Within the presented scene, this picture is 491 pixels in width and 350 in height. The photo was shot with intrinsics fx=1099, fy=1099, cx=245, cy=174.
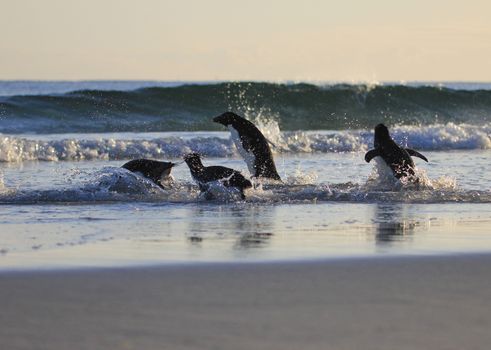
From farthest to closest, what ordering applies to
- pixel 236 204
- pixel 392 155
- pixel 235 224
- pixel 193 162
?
pixel 392 155, pixel 193 162, pixel 236 204, pixel 235 224

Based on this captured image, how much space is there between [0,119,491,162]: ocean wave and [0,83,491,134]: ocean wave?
556cm

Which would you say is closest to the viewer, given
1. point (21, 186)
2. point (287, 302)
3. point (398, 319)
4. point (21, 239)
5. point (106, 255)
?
point (398, 319)

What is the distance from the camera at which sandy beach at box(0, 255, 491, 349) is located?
18.4 feet

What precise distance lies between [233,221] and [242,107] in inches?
1153

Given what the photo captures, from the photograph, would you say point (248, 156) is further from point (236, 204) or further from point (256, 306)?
point (256, 306)

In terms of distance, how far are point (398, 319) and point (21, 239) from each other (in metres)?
4.26

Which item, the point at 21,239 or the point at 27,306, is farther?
the point at 21,239

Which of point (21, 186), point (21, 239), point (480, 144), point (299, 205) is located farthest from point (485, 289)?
point (480, 144)

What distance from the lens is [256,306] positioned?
6340 mm

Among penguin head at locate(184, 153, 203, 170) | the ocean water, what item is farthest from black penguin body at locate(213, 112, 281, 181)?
penguin head at locate(184, 153, 203, 170)

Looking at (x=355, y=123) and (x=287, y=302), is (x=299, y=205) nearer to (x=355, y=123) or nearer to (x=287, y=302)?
(x=287, y=302)

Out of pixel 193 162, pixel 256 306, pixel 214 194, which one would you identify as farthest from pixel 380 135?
pixel 256 306

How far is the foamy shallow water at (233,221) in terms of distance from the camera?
335 inches

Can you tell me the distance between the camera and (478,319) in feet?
19.9
